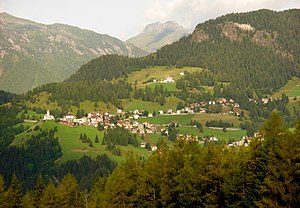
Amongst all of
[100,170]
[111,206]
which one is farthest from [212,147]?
[100,170]

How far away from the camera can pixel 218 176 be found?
5291 cm

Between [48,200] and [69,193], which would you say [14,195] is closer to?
[48,200]

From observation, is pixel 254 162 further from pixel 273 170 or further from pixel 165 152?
pixel 165 152

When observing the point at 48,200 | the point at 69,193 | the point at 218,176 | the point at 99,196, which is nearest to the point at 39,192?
the point at 48,200

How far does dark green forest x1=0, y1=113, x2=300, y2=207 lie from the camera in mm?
45875

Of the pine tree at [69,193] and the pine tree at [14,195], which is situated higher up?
the pine tree at [14,195]

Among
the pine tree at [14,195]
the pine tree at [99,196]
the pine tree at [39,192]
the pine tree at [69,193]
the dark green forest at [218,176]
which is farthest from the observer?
the pine tree at [69,193]

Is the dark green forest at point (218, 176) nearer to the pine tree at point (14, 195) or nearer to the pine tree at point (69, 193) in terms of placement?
the pine tree at point (69, 193)

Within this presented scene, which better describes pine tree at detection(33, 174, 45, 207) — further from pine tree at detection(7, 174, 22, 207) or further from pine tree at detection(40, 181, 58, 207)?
pine tree at detection(7, 174, 22, 207)

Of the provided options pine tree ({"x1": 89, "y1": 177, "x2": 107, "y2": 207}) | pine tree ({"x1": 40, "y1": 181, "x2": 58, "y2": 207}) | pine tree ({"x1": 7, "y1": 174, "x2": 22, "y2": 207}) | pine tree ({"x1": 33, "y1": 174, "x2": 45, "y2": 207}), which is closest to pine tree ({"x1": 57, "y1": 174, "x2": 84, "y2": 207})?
pine tree ({"x1": 40, "y1": 181, "x2": 58, "y2": 207})

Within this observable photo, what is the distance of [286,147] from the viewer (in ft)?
151

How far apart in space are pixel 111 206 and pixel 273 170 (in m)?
30.1

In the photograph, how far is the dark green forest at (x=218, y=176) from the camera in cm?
4588

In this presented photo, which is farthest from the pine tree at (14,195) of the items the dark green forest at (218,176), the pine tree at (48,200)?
the dark green forest at (218,176)
